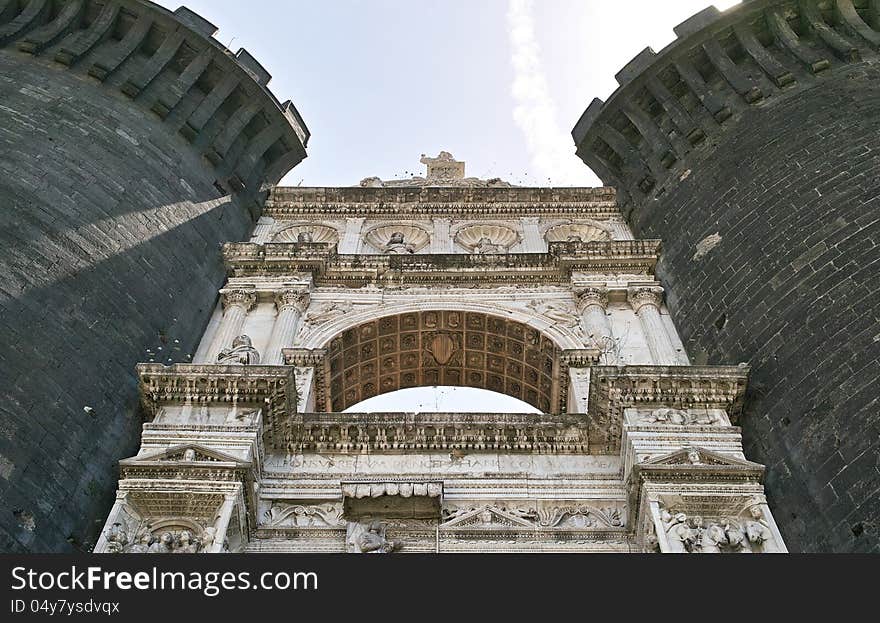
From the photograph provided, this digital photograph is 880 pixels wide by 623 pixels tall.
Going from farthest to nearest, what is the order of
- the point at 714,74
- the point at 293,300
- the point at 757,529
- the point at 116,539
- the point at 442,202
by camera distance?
1. the point at 442,202
2. the point at 714,74
3. the point at 293,300
4. the point at 757,529
5. the point at 116,539

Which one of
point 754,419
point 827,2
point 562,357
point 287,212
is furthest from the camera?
point 287,212

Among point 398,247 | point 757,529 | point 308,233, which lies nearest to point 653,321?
point 757,529

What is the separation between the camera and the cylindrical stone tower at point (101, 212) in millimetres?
11047

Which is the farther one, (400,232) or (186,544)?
(400,232)

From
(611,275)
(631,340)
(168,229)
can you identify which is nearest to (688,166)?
(611,275)

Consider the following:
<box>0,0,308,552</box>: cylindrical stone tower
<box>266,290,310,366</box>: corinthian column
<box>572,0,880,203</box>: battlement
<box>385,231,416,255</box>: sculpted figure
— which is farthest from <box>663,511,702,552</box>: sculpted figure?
<box>385,231,416,255</box>: sculpted figure

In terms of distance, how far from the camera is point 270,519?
11.4 m

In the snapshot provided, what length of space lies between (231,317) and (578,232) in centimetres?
794

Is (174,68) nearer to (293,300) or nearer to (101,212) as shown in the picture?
(101,212)

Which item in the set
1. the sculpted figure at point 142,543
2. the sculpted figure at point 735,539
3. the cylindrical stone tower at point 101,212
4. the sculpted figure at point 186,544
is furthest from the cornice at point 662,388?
the cylindrical stone tower at point 101,212

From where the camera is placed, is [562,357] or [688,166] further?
[688,166]

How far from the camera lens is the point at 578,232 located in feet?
64.4

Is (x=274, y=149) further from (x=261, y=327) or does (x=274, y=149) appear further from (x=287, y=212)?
(x=261, y=327)

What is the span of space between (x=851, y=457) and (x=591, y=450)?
3.24 meters
